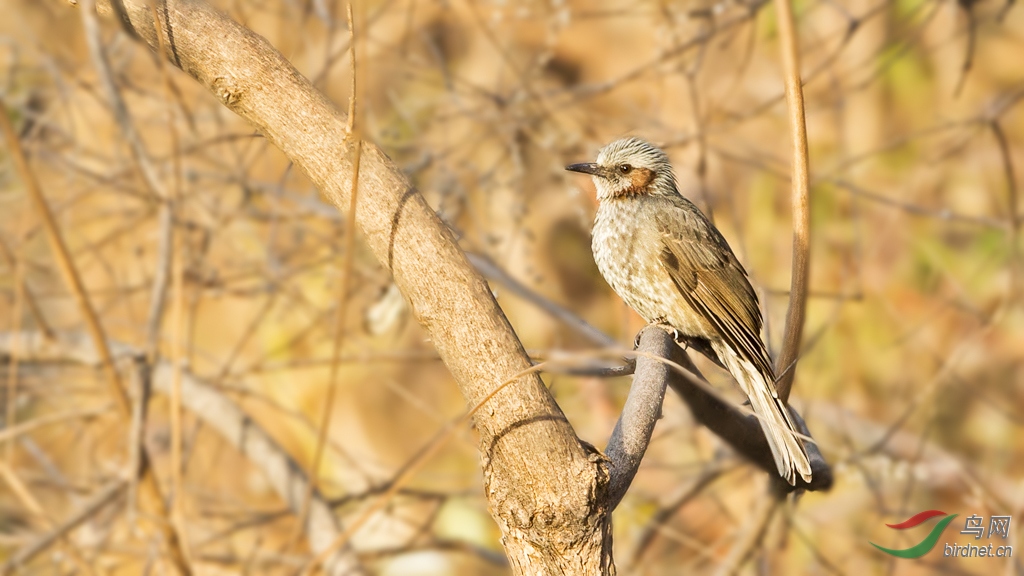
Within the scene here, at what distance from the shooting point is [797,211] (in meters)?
1.98

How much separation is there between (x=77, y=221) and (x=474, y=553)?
247 cm

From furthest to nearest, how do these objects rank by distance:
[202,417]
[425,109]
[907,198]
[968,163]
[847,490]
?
[968,163], [907,198], [847,490], [425,109], [202,417]

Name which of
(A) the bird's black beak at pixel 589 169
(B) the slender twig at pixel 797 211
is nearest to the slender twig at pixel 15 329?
(A) the bird's black beak at pixel 589 169

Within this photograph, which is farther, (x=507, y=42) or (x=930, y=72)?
(x=930, y=72)

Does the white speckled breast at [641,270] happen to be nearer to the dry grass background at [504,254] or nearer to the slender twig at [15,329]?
the dry grass background at [504,254]

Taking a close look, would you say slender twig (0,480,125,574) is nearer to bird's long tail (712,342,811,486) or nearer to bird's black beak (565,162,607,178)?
bird's black beak (565,162,607,178)

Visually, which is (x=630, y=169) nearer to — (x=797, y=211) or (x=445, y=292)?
(x=797, y=211)

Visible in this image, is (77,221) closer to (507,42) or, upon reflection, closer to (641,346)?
(507,42)

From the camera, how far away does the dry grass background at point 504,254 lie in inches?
160

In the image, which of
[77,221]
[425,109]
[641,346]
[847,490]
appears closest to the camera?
[641,346]

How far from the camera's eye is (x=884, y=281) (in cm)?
849

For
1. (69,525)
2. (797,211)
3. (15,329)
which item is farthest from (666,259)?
(69,525)

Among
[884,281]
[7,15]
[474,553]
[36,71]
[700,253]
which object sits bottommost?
[474,553]

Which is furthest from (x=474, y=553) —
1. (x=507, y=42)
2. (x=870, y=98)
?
(x=870, y=98)
